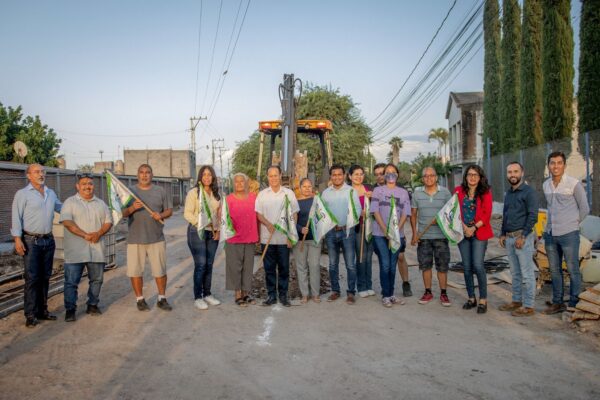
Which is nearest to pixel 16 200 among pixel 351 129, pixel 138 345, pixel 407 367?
pixel 138 345

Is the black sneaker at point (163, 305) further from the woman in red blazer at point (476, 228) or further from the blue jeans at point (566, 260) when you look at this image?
the blue jeans at point (566, 260)

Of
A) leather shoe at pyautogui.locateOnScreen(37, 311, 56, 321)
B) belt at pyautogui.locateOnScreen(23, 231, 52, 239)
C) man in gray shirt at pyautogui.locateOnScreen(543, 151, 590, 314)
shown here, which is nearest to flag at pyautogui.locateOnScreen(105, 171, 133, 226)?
belt at pyautogui.locateOnScreen(23, 231, 52, 239)

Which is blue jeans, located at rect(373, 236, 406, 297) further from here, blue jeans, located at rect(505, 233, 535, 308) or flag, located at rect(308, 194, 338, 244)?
blue jeans, located at rect(505, 233, 535, 308)

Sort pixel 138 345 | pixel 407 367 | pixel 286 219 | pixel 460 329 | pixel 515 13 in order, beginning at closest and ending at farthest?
1. pixel 407 367
2. pixel 138 345
3. pixel 460 329
4. pixel 286 219
5. pixel 515 13

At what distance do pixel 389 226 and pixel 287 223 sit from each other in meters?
1.42

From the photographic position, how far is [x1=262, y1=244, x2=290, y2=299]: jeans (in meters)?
6.89

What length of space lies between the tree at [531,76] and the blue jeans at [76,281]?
772 inches

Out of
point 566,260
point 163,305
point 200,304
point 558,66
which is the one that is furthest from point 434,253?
point 558,66

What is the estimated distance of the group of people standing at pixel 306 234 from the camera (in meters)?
6.09

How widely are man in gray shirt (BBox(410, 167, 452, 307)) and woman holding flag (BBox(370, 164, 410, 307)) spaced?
203 mm

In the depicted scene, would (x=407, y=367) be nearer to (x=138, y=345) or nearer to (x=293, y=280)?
(x=138, y=345)

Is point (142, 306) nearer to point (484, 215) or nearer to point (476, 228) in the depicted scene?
point (476, 228)

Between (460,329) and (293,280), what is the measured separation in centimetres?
331

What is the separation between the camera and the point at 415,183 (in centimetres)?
2803
